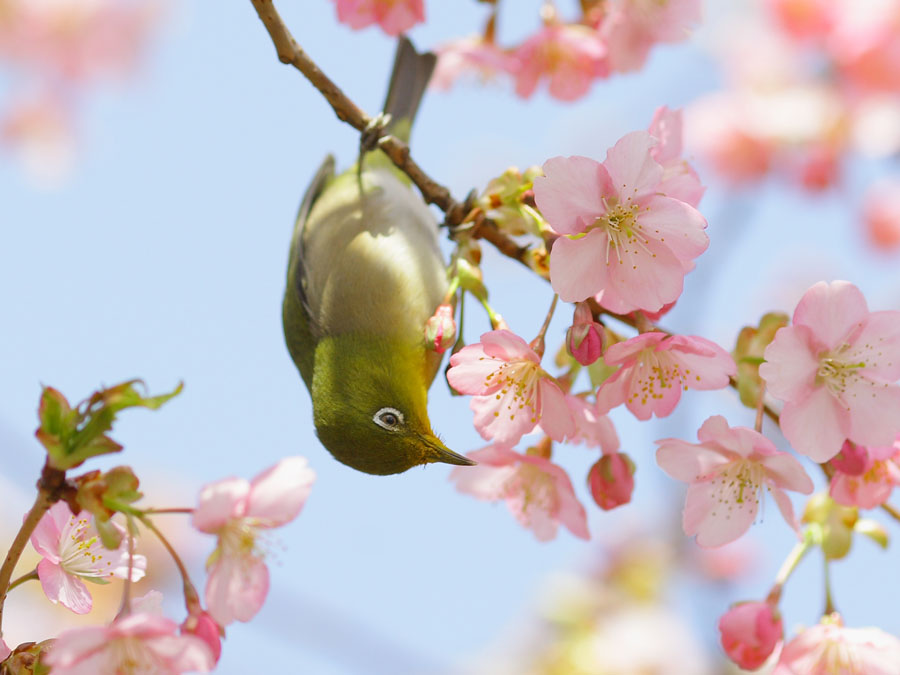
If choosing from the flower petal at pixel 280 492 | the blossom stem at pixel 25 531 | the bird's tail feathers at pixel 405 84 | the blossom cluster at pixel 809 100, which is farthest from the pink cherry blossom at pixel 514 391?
the blossom cluster at pixel 809 100

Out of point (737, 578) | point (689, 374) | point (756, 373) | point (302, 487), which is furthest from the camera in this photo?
point (737, 578)

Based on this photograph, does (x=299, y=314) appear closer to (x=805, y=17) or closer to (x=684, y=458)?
(x=684, y=458)

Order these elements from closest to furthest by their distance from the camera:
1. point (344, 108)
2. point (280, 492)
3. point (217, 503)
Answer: point (217, 503) < point (280, 492) < point (344, 108)

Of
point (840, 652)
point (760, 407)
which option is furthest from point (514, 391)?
point (840, 652)

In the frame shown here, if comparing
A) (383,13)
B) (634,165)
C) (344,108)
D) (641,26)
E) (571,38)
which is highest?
(641,26)

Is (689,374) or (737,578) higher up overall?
(737,578)

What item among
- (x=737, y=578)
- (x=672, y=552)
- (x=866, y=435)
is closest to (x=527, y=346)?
(x=866, y=435)

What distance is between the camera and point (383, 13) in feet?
9.95

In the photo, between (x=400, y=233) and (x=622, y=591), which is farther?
(x=622, y=591)

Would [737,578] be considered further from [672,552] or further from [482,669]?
[482,669]

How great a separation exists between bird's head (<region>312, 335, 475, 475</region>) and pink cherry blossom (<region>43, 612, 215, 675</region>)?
111 centimetres

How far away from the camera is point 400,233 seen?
3252mm

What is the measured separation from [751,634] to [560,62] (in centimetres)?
193

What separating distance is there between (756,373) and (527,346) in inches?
22.9
